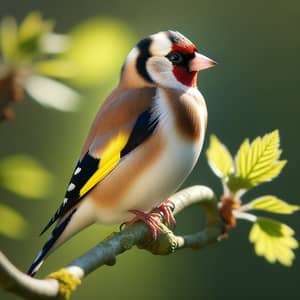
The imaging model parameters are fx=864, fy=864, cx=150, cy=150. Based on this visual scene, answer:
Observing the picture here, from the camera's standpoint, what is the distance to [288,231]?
→ 839 mm

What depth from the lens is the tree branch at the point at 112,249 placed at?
1.64 ft

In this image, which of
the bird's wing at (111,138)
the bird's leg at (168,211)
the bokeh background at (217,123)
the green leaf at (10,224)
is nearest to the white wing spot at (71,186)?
the bird's wing at (111,138)

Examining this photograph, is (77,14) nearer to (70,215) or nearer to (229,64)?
(229,64)

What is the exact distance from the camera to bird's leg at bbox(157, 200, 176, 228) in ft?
3.10

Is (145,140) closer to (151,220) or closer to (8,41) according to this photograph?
(151,220)

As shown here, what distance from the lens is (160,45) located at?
2.97ft

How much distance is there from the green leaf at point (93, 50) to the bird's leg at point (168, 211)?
1.69 feet

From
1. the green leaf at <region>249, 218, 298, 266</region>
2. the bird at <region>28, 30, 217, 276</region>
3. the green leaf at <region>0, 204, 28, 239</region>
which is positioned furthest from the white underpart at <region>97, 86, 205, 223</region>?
the green leaf at <region>0, 204, 28, 239</region>

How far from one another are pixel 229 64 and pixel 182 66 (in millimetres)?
1989

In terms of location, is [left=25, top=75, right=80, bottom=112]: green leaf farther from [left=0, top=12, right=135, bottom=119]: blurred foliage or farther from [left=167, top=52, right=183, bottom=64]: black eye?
[left=167, top=52, right=183, bottom=64]: black eye

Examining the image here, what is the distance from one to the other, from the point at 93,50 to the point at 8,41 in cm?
4

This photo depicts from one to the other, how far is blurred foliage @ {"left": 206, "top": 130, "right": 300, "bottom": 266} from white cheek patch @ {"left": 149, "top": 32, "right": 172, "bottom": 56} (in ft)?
0.37

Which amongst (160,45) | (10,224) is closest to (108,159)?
(160,45)

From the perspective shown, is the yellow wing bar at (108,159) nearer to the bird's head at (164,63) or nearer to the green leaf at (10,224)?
the bird's head at (164,63)
